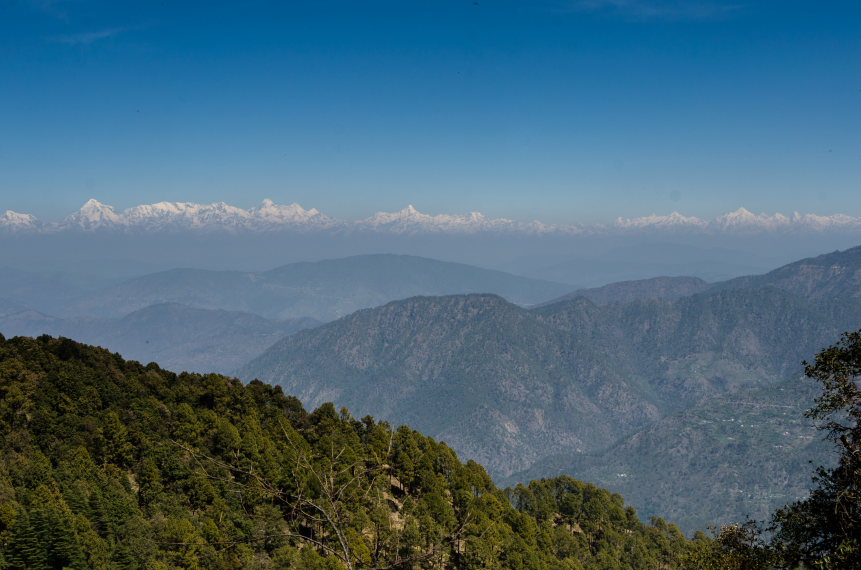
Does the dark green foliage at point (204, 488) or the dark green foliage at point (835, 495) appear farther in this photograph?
the dark green foliage at point (204, 488)

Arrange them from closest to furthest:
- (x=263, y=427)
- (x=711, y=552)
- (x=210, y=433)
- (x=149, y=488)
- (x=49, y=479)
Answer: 1. (x=711, y=552)
2. (x=49, y=479)
3. (x=149, y=488)
4. (x=210, y=433)
5. (x=263, y=427)

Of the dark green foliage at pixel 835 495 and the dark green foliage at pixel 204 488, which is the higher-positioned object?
the dark green foliage at pixel 835 495

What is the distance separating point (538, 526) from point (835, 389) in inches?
3214

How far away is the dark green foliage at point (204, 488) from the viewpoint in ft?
161

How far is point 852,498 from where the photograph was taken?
19.4m

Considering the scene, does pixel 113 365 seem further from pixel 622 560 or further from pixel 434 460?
pixel 622 560

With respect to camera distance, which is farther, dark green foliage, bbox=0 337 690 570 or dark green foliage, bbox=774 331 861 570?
dark green foliage, bbox=0 337 690 570

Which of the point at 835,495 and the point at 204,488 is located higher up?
the point at 835,495

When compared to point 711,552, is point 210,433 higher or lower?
lower

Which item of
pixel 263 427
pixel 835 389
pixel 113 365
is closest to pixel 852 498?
pixel 835 389

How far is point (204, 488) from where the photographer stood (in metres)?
67.1

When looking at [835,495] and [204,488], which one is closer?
[835,495]

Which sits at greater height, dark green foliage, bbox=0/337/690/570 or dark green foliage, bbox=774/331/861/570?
dark green foliage, bbox=774/331/861/570

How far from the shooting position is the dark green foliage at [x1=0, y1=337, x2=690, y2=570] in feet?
161
